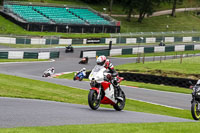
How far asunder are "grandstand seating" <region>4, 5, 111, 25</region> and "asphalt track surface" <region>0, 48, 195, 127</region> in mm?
13631

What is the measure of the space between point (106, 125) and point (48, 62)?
29699mm

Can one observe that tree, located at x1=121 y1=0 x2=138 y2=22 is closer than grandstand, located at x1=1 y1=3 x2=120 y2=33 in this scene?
No

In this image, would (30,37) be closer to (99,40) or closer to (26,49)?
(26,49)

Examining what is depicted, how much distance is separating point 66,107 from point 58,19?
1827 inches

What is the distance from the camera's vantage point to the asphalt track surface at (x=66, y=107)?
9.59 m

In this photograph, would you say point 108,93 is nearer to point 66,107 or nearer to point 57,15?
point 66,107

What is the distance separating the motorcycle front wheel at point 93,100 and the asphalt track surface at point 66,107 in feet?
0.77

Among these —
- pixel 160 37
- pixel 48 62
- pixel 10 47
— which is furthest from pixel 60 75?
pixel 160 37

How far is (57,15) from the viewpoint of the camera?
60312mm

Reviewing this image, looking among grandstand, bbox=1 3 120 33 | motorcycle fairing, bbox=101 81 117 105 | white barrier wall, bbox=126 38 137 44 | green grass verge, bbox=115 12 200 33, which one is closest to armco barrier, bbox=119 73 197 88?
motorcycle fairing, bbox=101 81 117 105

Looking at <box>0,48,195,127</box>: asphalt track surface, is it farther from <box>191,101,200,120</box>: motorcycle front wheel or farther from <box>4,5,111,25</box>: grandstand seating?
<box>4,5,111,25</box>: grandstand seating

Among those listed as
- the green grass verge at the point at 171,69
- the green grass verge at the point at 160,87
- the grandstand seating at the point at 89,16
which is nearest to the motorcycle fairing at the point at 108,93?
the green grass verge at the point at 160,87

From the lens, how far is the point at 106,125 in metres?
9.41

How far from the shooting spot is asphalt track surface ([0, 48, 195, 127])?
31.4ft
